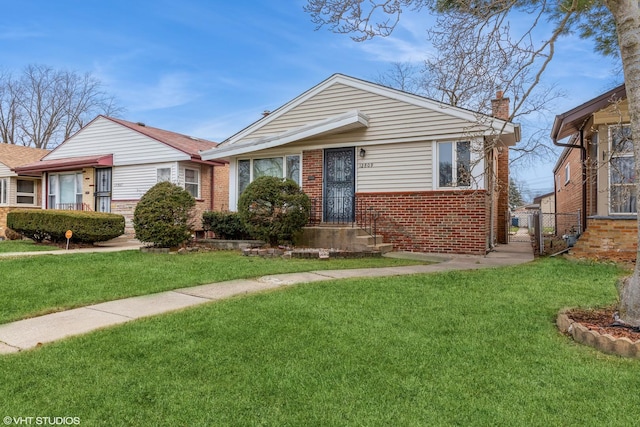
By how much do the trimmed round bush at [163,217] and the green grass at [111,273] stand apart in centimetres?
64

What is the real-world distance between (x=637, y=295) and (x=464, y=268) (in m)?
3.74

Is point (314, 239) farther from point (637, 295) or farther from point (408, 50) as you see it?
point (637, 295)

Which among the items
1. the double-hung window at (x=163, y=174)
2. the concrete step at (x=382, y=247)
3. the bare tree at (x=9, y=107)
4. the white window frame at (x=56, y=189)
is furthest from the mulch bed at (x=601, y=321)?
the bare tree at (x=9, y=107)

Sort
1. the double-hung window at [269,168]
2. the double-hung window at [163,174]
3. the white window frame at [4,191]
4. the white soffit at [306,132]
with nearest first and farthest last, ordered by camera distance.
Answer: the white soffit at [306,132] < the double-hung window at [269,168] < the double-hung window at [163,174] < the white window frame at [4,191]

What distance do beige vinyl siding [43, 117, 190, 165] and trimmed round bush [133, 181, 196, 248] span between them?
4.65m

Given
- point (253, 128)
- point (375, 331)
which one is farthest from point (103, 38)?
point (375, 331)

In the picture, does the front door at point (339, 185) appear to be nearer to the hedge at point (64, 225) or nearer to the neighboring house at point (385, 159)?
the neighboring house at point (385, 159)

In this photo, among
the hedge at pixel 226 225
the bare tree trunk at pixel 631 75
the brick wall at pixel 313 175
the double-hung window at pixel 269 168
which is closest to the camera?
the bare tree trunk at pixel 631 75

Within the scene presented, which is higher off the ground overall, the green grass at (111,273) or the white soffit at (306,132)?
the white soffit at (306,132)

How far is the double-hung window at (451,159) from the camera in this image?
32.4 feet

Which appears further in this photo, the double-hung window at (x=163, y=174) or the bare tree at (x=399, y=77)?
the bare tree at (x=399, y=77)

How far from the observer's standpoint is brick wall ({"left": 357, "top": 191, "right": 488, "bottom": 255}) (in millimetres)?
9789

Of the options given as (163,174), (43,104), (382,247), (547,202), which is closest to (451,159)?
(382,247)

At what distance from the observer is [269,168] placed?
12539 millimetres
